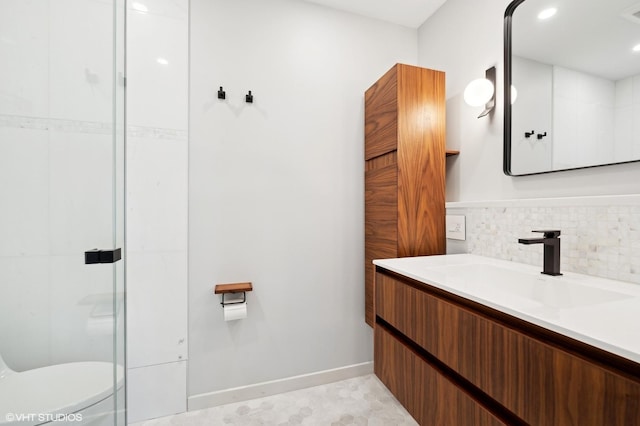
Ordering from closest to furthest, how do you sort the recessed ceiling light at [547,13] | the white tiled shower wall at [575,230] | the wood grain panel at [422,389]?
1. the wood grain panel at [422,389]
2. the white tiled shower wall at [575,230]
3. the recessed ceiling light at [547,13]

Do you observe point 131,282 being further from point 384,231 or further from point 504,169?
point 504,169

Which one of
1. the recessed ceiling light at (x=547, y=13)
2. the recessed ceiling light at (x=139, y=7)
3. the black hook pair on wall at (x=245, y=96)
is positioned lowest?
the black hook pair on wall at (x=245, y=96)

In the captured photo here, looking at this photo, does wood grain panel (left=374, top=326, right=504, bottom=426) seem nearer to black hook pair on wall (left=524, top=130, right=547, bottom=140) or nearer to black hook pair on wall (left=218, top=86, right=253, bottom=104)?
black hook pair on wall (left=524, top=130, right=547, bottom=140)

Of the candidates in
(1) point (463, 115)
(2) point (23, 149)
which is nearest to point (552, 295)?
(1) point (463, 115)

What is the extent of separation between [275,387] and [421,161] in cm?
154

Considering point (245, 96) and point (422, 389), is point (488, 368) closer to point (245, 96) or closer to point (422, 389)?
point (422, 389)

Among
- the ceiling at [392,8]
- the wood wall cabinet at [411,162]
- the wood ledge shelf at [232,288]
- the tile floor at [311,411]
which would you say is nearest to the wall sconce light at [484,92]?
the wood wall cabinet at [411,162]

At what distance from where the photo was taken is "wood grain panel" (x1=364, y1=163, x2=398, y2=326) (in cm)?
139

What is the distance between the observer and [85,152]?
1002mm

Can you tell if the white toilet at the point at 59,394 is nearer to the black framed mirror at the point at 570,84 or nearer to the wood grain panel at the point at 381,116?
the wood grain panel at the point at 381,116

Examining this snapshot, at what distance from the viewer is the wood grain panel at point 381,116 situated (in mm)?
1384

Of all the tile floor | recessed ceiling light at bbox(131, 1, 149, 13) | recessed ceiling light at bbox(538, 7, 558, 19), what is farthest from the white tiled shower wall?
recessed ceiling light at bbox(131, 1, 149, 13)

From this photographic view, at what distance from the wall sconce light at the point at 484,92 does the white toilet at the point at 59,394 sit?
1.94 m

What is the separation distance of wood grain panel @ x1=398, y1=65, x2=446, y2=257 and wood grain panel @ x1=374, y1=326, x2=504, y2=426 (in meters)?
0.48
